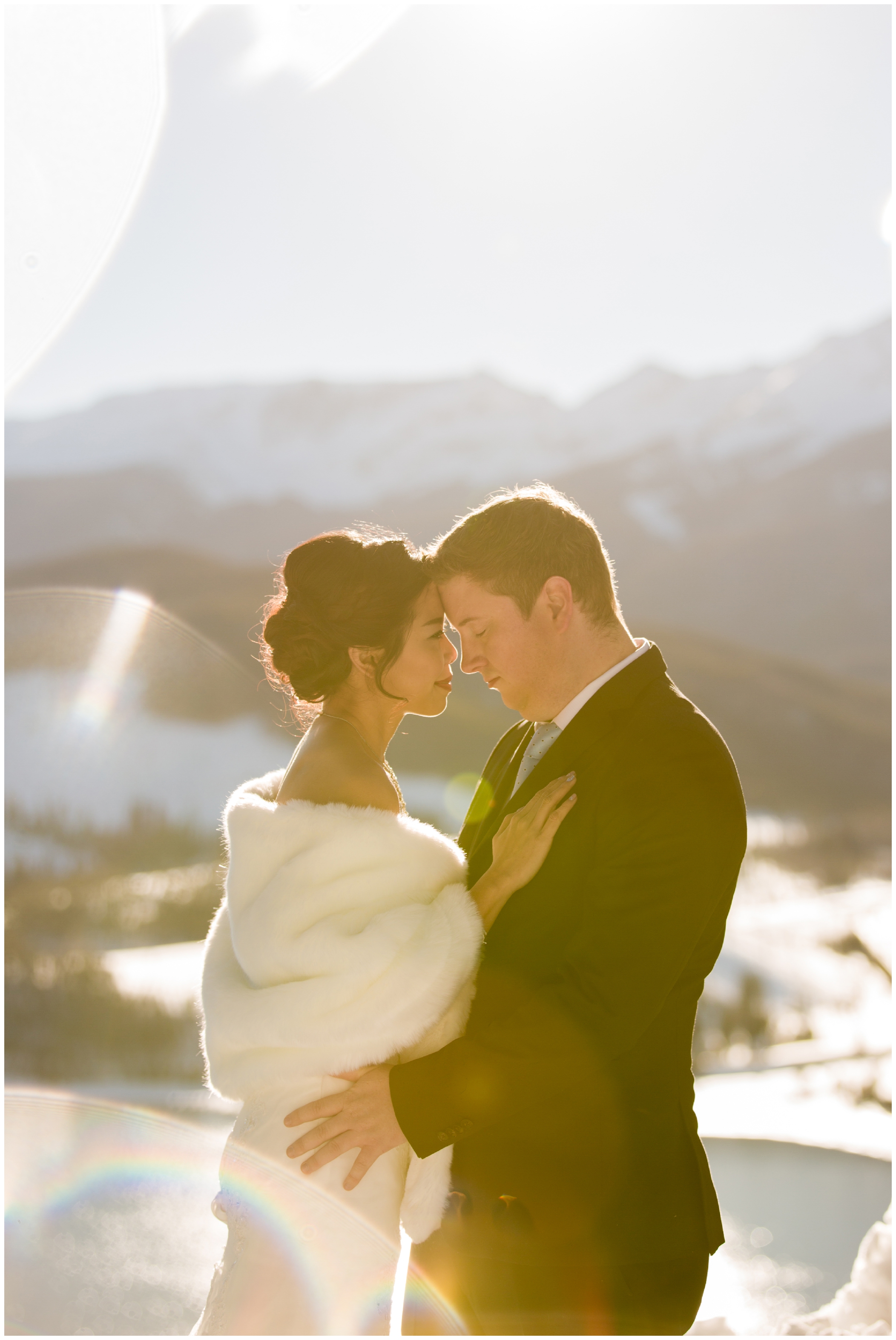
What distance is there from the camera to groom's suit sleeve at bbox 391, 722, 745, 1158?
1836mm

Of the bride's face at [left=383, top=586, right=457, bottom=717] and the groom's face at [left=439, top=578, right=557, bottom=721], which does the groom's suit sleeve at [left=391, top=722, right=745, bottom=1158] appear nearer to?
the groom's face at [left=439, top=578, right=557, bottom=721]

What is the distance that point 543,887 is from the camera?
79.4 inches

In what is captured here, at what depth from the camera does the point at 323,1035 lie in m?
1.98

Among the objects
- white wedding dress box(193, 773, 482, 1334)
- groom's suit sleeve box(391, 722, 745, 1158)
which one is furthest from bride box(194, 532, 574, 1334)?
groom's suit sleeve box(391, 722, 745, 1158)

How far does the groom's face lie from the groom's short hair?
26 millimetres

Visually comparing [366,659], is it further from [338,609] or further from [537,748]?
[537,748]

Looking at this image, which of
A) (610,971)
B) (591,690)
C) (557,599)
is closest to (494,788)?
(591,690)

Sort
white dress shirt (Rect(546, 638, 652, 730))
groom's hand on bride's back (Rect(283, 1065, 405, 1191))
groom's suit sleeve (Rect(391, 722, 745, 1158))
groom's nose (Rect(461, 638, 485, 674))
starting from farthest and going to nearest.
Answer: groom's nose (Rect(461, 638, 485, 674)) → white dress shirt (Rect(546, 638, 652, 730)) → groom's hand on bride's back (Rect(283, 1065, 405, 1191)) → groom's suit sleeve (Rect(391, 722, 745, 1158))

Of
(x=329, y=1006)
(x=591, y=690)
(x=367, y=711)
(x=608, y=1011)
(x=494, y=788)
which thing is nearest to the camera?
(x=608, y=1011)

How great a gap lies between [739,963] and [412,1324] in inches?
406

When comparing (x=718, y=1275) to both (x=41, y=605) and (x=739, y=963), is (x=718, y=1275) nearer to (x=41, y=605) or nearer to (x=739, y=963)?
(x=739, y=963)

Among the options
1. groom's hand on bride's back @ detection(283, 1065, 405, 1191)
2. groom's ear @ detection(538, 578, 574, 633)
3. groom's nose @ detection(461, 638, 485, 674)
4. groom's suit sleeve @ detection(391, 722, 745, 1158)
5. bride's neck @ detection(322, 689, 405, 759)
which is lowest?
groom's hand on bride's back @ detection(283, 1065, 405, 1191)

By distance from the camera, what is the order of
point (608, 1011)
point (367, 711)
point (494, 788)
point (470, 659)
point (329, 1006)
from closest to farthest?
1. point (608, 1011)
2. point (329, 1006)
3. point (470, 659)
4. point (367, 711)
5. point (494, 788)

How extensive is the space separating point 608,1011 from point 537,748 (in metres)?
0.70
